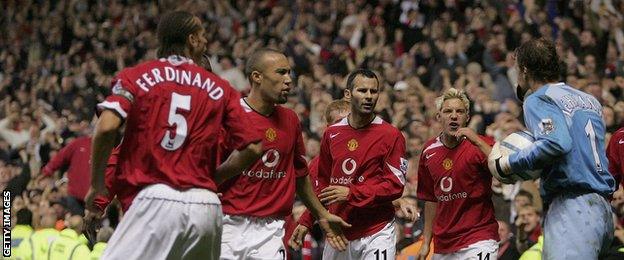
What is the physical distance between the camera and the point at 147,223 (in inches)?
254

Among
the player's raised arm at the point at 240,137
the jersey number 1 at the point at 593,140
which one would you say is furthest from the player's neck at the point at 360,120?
the player's raised arm at the point at 240,137

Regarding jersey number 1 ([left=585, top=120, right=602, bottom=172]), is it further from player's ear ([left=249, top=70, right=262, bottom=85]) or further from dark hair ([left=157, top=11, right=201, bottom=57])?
dark hair ([left=157, top=11, right=201, bottom=57])

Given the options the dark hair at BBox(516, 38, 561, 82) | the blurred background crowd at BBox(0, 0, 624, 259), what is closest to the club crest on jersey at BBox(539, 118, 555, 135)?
the dark hair at BBox(516, 38, 561, 82)

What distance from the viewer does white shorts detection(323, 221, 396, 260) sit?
29.3ft

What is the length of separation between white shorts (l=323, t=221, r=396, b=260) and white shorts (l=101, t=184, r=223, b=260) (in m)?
2.57

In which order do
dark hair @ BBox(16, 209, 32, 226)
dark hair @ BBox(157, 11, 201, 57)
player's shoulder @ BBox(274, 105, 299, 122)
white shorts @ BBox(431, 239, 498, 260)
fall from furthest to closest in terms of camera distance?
dark hair @ BBox(16, 209, 32, 226) → white shorts @ BBox(431, 239, 498, 260) → player's shoulder @ BBox(274, 105, 299, 122) → dark hair @ BBox(157, 11, 201, 57)

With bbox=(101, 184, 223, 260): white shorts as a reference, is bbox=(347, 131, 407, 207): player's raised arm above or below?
below

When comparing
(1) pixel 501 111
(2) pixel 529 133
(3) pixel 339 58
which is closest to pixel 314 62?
(3) pixel 339 58

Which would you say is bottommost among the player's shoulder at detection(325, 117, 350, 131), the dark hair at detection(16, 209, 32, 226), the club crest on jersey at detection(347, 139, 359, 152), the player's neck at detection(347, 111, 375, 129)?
the dark hair at detection(16, 209, 32, 226)

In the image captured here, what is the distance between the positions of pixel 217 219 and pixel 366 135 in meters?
2.71

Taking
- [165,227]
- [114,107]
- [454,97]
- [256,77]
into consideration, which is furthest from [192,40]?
[454,97]

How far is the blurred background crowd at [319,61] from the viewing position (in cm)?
1542

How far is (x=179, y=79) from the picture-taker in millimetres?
6582

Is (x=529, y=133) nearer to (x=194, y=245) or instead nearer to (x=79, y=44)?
(x=194, y=245)
